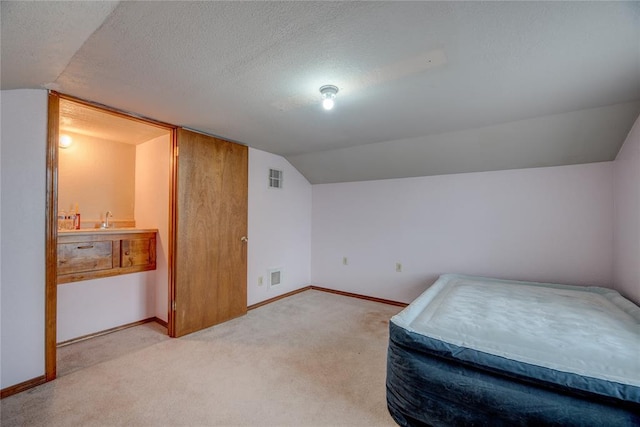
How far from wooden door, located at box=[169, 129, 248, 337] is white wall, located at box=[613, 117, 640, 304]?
351cm

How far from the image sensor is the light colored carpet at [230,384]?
1556 mm

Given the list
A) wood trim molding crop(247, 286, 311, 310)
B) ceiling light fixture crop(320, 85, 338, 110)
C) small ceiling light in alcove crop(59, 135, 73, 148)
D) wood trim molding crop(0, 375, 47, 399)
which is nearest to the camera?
wood trim molding crop(0, 375, 47, 399)

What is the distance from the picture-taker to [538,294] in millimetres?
2383

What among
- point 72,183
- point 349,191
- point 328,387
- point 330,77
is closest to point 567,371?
point 328,387

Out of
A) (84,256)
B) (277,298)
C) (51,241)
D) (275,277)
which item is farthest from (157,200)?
(277,298)

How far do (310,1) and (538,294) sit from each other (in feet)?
9.22

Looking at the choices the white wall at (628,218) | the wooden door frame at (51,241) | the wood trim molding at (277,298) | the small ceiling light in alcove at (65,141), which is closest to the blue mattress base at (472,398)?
the white wall at (628,218)

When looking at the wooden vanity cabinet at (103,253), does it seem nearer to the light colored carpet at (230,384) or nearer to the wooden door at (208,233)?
the wooden door at (208,233)

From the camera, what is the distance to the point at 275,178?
3822mm

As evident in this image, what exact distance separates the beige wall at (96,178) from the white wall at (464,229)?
2.53 metres

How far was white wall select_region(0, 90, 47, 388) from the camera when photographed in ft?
5.73

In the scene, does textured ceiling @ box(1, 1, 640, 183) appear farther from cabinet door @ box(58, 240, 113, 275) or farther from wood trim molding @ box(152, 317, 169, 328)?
wood trim molding @ box(152, 317, 169, 328)

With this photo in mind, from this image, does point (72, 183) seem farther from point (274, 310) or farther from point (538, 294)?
point (538, 294)

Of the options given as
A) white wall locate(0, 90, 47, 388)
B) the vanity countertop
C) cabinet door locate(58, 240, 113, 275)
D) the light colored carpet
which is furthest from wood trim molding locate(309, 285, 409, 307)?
white wall locate(0, 90, 47, 388)
